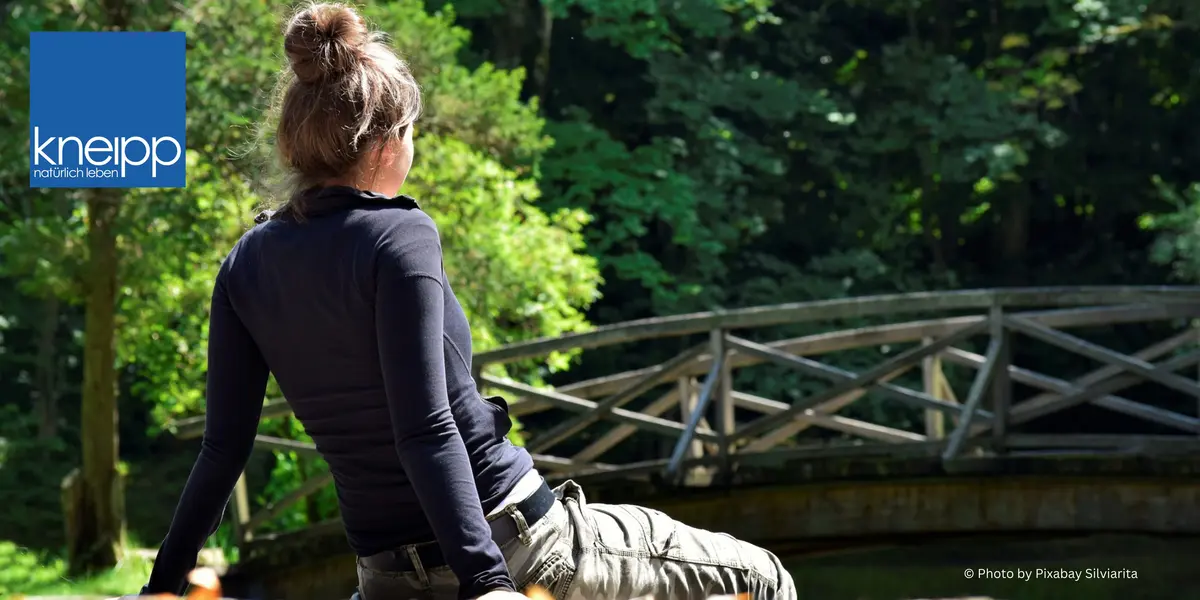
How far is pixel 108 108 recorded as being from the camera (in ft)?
24.5

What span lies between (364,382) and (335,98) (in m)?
0.32

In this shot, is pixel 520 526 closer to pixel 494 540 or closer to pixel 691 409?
pixel 494 540

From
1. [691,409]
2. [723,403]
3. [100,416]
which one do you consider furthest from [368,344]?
[100,416]

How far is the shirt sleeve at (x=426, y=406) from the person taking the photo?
57.6 inches

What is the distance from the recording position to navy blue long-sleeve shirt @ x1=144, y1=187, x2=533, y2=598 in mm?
1474

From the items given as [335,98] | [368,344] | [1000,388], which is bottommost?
[1000,388]

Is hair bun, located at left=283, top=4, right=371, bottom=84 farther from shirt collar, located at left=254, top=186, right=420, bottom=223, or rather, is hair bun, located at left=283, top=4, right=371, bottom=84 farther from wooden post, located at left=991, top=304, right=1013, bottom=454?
wooden post, located at left=991, top=304, right=1013, bottom=454

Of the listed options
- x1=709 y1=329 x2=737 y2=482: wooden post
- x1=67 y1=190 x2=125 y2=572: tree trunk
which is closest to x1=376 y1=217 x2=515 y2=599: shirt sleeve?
x1=709 y1=329 x2=737 y2=482: wooden post

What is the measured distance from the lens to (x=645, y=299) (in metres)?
17.2

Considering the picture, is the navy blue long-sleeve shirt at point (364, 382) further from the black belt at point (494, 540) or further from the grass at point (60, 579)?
the grass at point (60, 579)

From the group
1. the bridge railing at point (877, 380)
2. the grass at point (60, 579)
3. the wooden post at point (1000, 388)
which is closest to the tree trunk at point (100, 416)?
the grass at point (60, 579)

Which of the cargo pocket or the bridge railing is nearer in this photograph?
the cargo pocket

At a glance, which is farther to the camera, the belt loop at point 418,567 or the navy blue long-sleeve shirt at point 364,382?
the belt loop at point 418,567

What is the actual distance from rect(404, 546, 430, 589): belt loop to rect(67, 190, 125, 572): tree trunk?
8.96 metres
